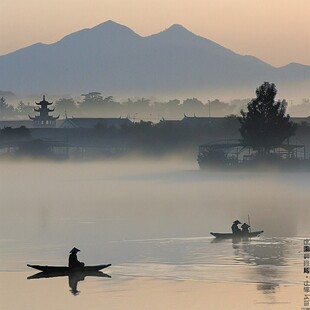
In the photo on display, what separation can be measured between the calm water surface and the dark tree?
79.8 feet

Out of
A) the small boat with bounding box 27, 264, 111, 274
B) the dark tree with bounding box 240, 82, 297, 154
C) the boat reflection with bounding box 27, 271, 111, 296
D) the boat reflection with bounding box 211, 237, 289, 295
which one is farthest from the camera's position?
the dark tree with bounding box 240, 82, 297, 154

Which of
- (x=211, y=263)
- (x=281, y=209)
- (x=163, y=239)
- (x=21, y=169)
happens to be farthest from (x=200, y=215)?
(x=21, y=169)

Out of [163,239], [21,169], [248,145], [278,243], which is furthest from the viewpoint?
[21,169]

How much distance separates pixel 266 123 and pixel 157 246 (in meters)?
88.3

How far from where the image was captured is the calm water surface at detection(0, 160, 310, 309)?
119 ft

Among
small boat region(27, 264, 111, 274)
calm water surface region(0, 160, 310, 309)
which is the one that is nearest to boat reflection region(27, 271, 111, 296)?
small boat region(27, 264, 111, 274)

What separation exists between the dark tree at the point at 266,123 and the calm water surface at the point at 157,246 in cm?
2433

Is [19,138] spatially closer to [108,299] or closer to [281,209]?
[281,209]

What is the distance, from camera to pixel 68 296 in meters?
36.8

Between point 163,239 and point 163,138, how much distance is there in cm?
12006

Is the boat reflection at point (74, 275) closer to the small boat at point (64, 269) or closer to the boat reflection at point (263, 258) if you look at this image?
the small boat at point (64, 269)

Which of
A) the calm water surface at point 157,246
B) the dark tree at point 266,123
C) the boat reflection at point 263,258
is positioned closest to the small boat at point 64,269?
the calm water surface at point 157,246

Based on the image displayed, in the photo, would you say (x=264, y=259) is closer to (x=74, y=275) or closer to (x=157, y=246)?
(x=157, y=246)

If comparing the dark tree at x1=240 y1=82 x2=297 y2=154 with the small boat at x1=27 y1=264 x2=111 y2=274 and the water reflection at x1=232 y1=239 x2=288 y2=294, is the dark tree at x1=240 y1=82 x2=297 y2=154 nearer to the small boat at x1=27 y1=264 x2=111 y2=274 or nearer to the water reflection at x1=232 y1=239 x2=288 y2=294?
the water reflection at x1=232 y1=239 x2=288 y2=294
